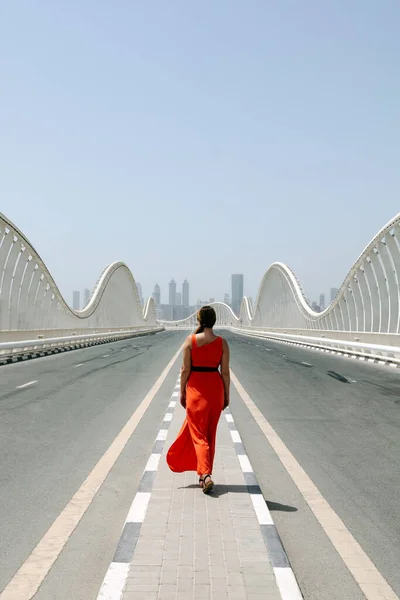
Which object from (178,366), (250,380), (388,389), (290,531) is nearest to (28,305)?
(178,366)

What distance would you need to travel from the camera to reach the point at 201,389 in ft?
21.1

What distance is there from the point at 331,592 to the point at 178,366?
20.7m

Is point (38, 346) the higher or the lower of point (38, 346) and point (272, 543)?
the higher

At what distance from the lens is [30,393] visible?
51.0 ft

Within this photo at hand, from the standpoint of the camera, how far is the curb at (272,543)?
3.99 metres

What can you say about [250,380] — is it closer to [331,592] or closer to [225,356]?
[225,356]

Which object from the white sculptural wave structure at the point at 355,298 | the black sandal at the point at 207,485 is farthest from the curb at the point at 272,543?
the white sculptural wave structure at the point at 355,298

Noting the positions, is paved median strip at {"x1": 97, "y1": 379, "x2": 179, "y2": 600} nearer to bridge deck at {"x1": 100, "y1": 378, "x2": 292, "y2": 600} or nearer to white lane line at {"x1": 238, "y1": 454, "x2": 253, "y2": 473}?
bridge deck at {"x1": 100, "y1": 378, "x2": 292, "y2": 600}

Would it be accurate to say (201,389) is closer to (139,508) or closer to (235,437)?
(139,508)

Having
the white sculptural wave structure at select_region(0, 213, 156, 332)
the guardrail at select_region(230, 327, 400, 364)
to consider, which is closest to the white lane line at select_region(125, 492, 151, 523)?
the guardrail at select_region(230, 327, 400, 364)

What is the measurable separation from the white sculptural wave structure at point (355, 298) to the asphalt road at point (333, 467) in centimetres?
2484

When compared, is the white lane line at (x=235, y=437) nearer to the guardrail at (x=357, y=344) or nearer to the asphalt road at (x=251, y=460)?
the asphalt road at (x=251, y=460)

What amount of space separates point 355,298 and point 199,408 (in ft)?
176

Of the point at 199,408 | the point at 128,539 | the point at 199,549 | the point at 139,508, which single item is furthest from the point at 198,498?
the point at 199,549
